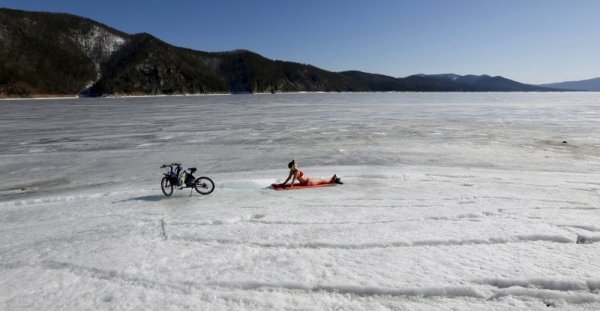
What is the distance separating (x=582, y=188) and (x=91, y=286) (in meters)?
11.4

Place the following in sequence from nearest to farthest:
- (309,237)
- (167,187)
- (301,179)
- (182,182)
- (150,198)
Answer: (309,237) < (150,198) < (182,182) < (167,187) < (301,179)

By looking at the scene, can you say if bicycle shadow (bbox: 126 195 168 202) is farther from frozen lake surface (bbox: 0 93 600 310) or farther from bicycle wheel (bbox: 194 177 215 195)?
bicycle wheel (bbox: 194 177 215 195)

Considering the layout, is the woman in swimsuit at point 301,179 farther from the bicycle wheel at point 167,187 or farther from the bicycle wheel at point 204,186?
the bicycle wheel at point 167,187

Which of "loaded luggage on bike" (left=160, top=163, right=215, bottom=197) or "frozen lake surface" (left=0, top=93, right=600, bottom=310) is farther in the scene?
"loaded luggage on bike" (left=160, top=163, right=215, bottom=197)

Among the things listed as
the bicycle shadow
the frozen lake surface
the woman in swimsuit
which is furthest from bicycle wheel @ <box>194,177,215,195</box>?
the woman in swimsuit

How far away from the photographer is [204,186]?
10773 millimetres

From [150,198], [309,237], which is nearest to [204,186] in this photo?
[150,198]

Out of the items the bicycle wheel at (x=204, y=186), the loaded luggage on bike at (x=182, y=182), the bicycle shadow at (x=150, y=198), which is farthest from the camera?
the bicycle wheel at (x=204, y=186)

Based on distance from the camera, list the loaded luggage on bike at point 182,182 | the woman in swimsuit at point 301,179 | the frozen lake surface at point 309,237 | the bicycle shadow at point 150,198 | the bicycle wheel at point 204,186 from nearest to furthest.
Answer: the frozen lake surface at point 309,237
the bicycle shadow at point 150,198
the loaded luggage on bike at point 182,182
the bicycle wheel at point 204,186
the woman in swimsuit at point 301,179

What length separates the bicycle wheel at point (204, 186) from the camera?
35.2 feet

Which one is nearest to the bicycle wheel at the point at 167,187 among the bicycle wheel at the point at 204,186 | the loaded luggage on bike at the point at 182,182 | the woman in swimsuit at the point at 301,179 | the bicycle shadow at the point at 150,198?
the loaded luggage on bike at the point at 182,182

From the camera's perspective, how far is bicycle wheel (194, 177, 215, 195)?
1073cm

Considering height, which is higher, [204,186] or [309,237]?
[309,237]

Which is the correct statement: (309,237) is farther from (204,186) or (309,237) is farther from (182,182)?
(182,182)
